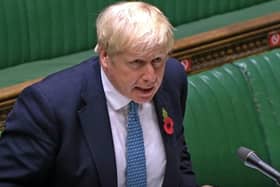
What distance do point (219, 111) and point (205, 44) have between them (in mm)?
553

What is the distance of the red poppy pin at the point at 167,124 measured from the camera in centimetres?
163

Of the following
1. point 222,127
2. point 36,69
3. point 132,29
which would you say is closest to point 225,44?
point 222,127

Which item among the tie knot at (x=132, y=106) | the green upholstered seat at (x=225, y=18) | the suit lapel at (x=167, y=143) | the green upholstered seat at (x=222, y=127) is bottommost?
the green upholstered seat at (x=222, y=127)

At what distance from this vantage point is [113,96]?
5.15 feet

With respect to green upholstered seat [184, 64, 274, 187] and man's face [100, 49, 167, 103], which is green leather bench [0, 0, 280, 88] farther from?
man's face [100, 49, 167, 103]

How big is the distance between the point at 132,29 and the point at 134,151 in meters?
0.30

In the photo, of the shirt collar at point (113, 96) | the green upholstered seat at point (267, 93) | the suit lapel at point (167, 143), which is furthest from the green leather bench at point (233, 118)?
the shirt collar at point (113, 96)

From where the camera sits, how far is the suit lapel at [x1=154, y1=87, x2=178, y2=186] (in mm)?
1632

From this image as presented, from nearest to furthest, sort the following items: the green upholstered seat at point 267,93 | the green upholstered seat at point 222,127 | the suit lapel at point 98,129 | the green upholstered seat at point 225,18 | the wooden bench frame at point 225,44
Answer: the suit lapel at point 98,129
the green upholstered seat at point 222,127
the green upholstered seat at point 267,93
the wooden bench frame at point 225,44
the green upholstered seat at point 225,18

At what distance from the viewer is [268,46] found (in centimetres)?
302

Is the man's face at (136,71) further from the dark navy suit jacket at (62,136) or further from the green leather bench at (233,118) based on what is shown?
the green leather bench at (233,118)

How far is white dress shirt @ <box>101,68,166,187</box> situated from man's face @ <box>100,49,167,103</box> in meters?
0.05

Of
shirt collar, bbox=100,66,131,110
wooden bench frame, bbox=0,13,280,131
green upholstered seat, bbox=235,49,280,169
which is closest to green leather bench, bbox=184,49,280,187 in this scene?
green upholstered seat, bbox=235,49,280,169

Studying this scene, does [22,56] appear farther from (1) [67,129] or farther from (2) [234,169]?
(1) [67,129]
